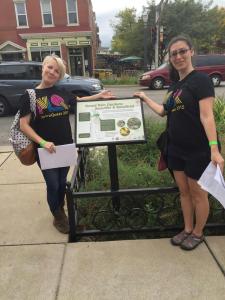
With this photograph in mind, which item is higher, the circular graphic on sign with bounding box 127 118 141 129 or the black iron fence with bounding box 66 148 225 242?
the circular graphic on sign with bounding box 127 118 141 129

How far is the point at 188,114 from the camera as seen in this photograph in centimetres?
286

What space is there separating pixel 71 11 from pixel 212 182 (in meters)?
28.4

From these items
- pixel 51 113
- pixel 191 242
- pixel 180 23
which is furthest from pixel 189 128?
pixel 180 23

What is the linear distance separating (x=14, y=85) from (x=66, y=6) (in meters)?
19.6

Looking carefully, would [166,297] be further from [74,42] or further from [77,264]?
[74,42]

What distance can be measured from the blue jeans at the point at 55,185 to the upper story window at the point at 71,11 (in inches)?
1070

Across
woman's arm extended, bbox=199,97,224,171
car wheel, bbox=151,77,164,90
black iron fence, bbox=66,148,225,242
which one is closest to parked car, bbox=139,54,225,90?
car wheel, bbox=151,77,164,90

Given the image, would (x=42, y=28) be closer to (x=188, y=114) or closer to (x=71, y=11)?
(x=71, y=11)

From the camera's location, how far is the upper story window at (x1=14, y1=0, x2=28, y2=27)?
2845 cm

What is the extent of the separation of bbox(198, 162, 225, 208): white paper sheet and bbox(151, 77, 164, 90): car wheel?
52.1 feet

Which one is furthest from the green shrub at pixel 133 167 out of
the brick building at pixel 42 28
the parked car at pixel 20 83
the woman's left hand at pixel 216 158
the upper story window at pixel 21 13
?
the upper story window at pixel 21 13

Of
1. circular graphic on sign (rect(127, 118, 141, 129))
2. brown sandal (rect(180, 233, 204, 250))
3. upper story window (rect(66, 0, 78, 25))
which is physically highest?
upper story window (rect(66, 0, 78, 25))

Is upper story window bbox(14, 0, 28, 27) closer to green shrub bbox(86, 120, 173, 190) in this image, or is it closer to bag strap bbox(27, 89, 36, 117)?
green shrub bbox(86, 120, 173, 190)

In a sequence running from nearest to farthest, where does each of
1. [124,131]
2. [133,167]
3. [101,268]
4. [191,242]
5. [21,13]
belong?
1. [101,268]
2. [191,242]
3. [124,131]
4. [133,167]
5. [21,13]
